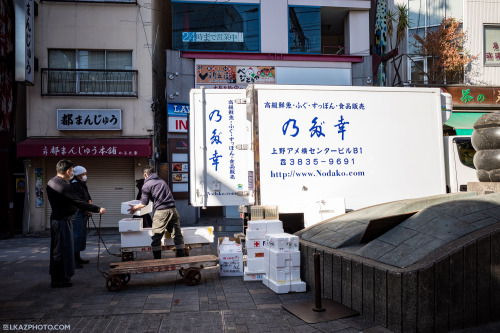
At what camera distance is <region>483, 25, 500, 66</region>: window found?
16.1 meters

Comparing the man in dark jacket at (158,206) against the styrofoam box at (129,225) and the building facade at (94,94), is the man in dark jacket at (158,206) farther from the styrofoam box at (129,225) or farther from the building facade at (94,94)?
the building facade at (94,94)

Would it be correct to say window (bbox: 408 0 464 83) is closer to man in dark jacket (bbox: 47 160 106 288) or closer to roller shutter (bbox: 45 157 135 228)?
roller shutter (bbox: 45 157 135 228)

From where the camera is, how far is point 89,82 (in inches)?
553

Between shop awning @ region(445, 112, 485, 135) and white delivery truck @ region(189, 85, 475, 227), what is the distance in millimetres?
4426

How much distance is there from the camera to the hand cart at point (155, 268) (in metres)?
5.83

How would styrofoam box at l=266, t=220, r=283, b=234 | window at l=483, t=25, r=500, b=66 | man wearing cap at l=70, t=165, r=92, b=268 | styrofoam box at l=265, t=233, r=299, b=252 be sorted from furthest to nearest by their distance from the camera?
window at l=483, t=25, r=500, b=66, man wearing cap at l=70, t=165, r=92, b=268, styrofoam box at l=266, t=220, r=283, b=234, styrofoam box at l=265, t=233, r=299, b=252

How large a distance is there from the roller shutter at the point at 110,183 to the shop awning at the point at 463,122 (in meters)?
10.9

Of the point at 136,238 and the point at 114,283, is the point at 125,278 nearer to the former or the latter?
the point at 114,283

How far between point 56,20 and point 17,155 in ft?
16.2

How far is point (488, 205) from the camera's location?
17.0 ft

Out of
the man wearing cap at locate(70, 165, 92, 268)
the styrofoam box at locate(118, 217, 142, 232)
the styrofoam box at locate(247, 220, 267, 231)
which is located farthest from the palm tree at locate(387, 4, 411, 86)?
the man wearing cap at locate(70, 165, 92, 268)

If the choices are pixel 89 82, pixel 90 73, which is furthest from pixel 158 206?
pixel 90 73

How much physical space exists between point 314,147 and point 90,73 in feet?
32.2

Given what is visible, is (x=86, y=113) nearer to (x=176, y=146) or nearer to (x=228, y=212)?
(x=176, y=146)
